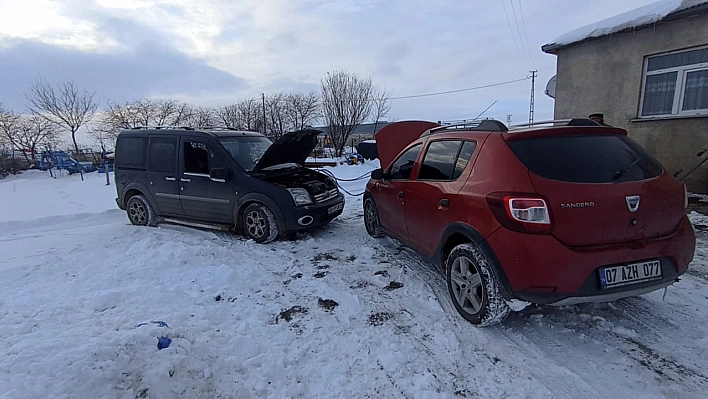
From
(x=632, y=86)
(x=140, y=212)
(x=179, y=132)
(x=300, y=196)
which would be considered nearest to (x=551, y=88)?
(x=632, y=86)

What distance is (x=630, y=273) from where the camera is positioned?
237 centimetres

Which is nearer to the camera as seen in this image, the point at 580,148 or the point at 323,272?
the point at 580,148

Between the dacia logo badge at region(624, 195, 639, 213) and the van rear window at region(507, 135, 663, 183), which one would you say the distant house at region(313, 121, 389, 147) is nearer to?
the van rear window at region(507, 135, 663, 183)

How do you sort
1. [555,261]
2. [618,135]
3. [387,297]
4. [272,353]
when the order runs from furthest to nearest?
[387,297]
[618,135]
[272,353]
[555,261]

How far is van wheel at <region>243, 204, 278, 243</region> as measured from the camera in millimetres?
5230

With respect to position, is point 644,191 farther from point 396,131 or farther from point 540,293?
point 396,131

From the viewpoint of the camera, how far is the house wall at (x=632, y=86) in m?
7.34

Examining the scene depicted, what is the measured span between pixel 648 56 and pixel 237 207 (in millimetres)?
9639

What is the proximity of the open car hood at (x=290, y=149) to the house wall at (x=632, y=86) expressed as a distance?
747 cm

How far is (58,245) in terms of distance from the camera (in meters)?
5.18

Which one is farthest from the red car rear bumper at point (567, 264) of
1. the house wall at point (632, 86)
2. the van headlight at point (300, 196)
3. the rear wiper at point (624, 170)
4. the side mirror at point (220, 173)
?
the house wall at point (632, 86)

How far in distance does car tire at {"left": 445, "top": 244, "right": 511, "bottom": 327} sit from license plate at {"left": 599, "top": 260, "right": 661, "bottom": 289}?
695mm

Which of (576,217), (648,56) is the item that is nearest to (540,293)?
(576,217)

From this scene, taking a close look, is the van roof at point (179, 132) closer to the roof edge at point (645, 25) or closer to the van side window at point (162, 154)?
the van side window at point (162, 154)
